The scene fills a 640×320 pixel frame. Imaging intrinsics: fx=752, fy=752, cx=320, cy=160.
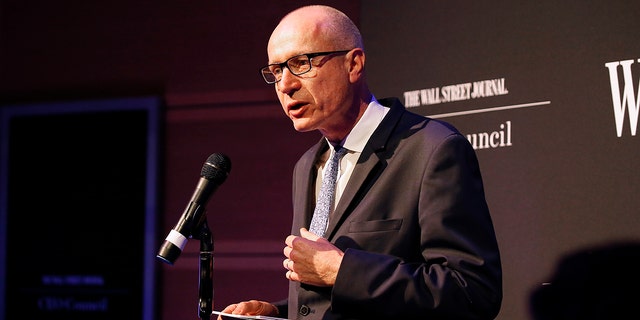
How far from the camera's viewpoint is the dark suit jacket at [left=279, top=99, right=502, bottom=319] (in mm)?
1676

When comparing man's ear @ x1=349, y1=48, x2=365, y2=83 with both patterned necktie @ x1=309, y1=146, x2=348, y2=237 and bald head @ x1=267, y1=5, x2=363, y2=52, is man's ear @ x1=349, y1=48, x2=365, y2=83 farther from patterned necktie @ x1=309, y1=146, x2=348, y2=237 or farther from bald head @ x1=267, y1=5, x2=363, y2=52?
patterned necktie @ x1=309, y1=146, x2=348, y2=237

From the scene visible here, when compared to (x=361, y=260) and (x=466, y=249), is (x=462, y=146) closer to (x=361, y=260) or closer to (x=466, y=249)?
(x=466, y=249)

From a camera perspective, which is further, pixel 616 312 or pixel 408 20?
pixel 408 20

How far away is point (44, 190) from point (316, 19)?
8.56ft

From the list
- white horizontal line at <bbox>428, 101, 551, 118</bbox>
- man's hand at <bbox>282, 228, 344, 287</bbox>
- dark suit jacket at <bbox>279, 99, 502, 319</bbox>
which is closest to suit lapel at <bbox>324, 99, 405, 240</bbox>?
dark suit jacket at <bbox>279, 99, 502, 319</bbox>

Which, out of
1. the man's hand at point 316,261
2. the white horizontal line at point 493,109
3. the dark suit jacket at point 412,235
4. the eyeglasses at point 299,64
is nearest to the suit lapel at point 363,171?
the dark suit jacket at point 412,235

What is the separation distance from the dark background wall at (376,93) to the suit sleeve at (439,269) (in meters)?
0.70

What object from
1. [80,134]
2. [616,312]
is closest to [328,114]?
[616,312]

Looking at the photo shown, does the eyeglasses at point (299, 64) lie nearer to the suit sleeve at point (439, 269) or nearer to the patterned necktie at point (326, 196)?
the patterned necktie at point (326, 196)

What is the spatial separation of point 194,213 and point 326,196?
0.39 meters

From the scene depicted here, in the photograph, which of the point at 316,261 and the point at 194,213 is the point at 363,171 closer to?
the point at 316,261

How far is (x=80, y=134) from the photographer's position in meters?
4.01

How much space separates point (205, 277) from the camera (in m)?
1.76

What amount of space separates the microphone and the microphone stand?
4 cm
